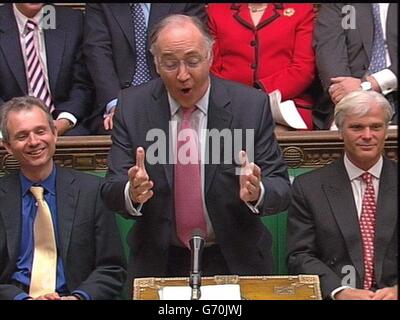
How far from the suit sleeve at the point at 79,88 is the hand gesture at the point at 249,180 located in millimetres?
864

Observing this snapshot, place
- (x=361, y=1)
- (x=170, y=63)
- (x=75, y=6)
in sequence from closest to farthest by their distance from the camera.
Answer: (x=170, y=63) < (x=361, y=1) < (x=75, y=6)

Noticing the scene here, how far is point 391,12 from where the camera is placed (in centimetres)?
339

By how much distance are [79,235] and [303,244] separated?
545 mm

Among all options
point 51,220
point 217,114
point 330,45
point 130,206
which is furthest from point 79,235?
point 330,45

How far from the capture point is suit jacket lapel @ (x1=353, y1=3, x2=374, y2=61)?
11.1 feet

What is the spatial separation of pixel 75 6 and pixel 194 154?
100 cm

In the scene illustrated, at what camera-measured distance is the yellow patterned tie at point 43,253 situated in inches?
110

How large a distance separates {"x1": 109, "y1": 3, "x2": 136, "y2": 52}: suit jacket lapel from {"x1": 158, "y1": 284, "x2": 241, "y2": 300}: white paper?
41.3 inches

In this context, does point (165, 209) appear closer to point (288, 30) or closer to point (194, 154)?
point (194, 154)

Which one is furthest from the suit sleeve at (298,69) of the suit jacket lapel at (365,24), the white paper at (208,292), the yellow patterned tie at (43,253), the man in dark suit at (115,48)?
the white paper at (208,292)

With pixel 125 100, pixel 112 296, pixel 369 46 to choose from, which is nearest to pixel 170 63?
pixel 125 100

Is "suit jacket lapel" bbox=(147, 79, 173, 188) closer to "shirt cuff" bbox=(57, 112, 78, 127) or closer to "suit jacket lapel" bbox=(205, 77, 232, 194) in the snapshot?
"suit jacket lapel" bbox=(205, 77, 232, 194)

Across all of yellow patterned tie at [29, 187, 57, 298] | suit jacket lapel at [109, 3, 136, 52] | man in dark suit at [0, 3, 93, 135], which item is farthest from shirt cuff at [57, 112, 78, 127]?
yellow patterned tie at [29, 187, 57, 298]

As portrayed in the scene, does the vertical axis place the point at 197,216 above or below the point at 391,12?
below
